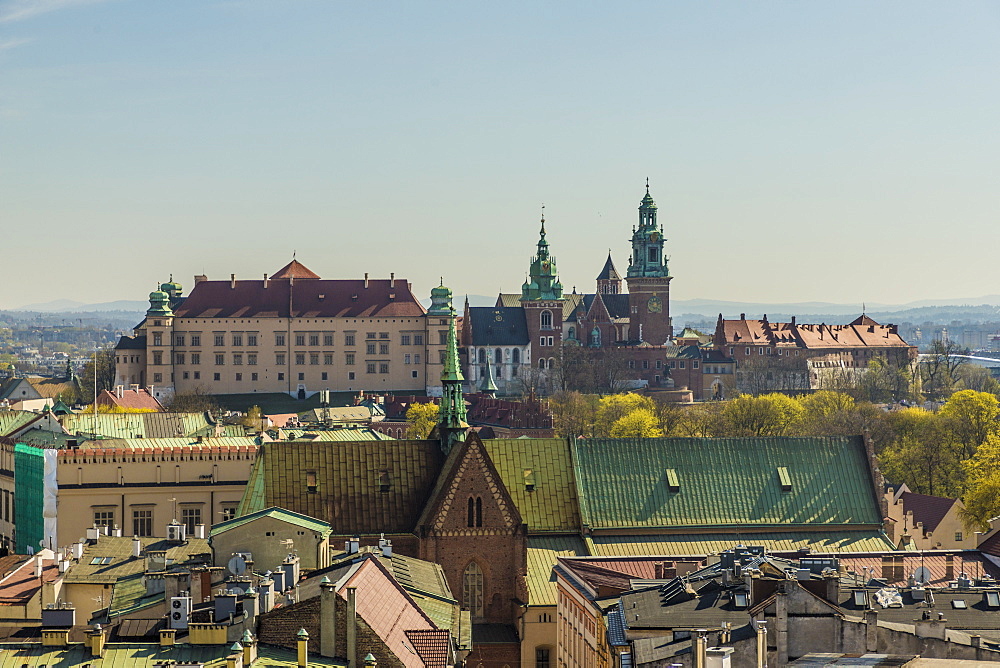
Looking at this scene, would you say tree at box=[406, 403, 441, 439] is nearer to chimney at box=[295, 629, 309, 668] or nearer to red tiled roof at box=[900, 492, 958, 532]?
red tiled roof at box=[900, 492, 958, 532]

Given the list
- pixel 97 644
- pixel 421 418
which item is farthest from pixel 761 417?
pixel 97 644

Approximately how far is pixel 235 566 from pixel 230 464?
3612cm

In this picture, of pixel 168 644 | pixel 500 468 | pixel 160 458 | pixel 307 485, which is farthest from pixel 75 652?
pixel 160 458

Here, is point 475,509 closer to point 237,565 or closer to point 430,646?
point 237,565

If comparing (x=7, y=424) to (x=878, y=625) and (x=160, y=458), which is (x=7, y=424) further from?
(x=878, y=625)

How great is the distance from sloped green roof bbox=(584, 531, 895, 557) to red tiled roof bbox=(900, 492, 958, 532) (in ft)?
77.8

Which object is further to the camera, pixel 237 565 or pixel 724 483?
pixel 724 483

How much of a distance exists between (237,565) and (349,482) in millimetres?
15944

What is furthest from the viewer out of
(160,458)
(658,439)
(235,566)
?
(160,458)

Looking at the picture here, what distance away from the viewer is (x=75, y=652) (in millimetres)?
46219

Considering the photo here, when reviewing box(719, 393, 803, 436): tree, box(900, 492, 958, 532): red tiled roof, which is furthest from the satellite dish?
box(719, 393, 803, 436): tree

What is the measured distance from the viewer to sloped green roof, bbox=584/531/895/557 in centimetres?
7612

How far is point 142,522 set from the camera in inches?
3688

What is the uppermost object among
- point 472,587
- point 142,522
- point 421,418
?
point 421,418
